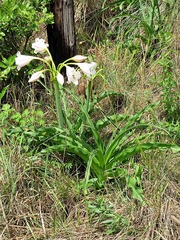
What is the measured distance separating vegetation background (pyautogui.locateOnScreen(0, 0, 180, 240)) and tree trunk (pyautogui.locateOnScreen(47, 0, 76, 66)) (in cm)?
13

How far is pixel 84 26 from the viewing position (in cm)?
441

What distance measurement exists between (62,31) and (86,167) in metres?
1.27

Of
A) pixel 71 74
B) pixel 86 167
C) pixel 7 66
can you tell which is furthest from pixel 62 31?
pixel 86 167

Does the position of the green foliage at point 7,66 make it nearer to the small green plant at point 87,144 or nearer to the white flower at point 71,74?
the small green plant at point 87,144

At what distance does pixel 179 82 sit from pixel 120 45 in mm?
727

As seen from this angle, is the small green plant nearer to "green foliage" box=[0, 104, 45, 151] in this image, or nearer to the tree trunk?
"green foliage" box=[0, 104, 45, 151]

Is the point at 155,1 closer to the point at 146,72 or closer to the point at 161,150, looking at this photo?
the point at 146,72

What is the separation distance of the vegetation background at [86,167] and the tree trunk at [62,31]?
0.13m

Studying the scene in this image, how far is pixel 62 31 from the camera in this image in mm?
3613

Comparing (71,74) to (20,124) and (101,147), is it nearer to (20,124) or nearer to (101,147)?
(101,147)

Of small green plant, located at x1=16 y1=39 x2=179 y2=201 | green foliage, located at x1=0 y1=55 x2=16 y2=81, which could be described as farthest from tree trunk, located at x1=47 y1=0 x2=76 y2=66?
small green plant, located at x1=16 y1=39 x2=179 y2=201

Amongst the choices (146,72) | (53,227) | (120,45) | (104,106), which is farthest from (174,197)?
(120,45)

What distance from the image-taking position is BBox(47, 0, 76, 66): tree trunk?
3531 millimetres

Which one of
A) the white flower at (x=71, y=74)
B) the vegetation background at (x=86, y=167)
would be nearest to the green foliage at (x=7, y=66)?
the vegetation background at (x=86, y=167)
